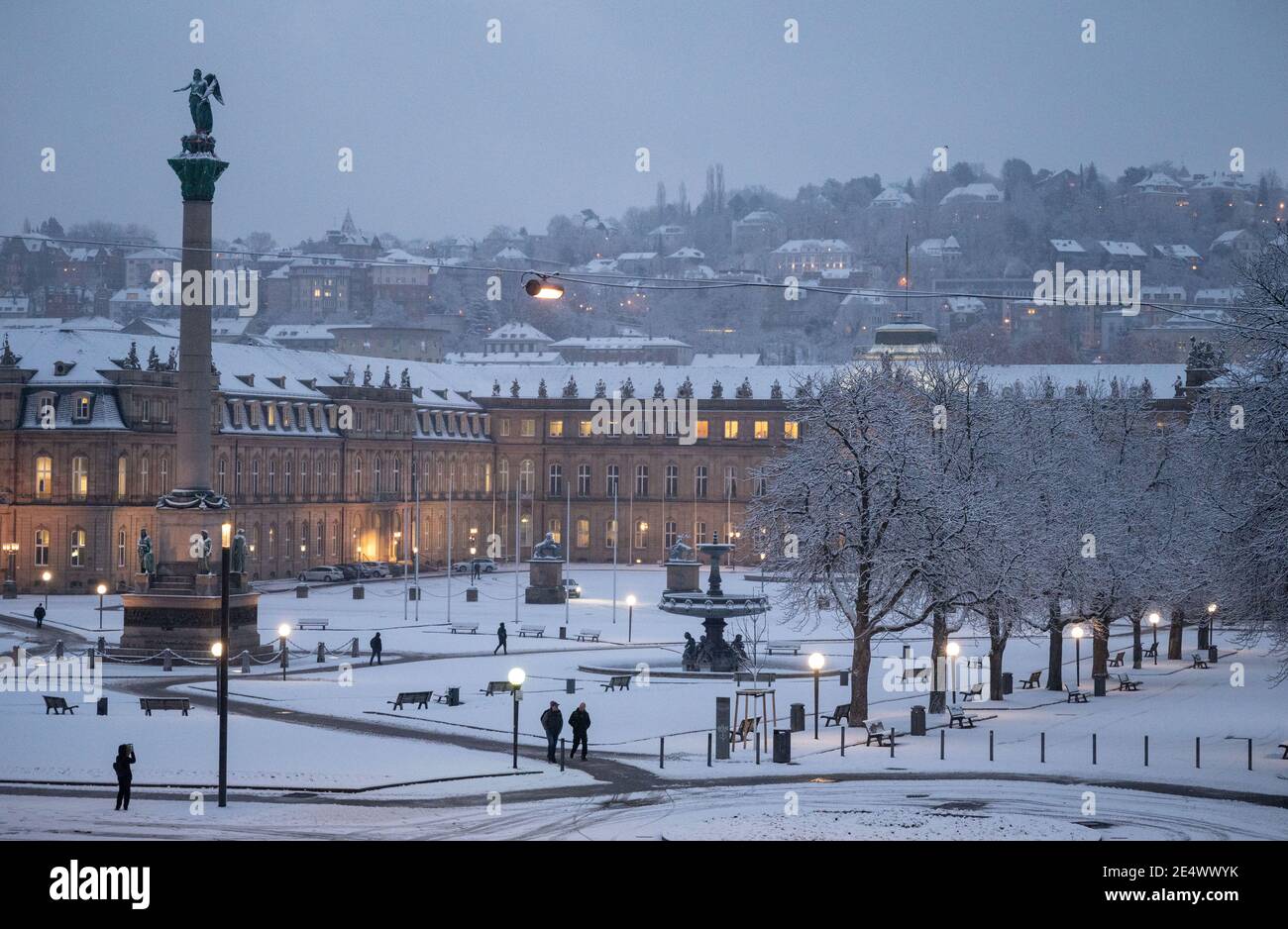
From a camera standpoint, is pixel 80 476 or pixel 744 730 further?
pixel 80 476

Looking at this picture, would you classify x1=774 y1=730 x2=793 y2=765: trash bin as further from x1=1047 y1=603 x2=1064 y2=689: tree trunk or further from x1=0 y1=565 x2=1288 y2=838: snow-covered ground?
x1=1047 y1=603 x2=1064 y2=689: tree trunk

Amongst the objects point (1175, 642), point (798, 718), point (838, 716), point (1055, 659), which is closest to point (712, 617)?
point (1055, 659)

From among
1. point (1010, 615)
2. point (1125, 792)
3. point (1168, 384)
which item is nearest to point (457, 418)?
point (1168, 384)

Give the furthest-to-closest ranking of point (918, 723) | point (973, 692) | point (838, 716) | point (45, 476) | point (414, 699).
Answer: point (45, 476) < point (973, 692) < point (414, 699) < point (838, 716) < point (918, 723)

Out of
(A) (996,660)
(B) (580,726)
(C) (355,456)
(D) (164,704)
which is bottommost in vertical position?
(D) (164,704)

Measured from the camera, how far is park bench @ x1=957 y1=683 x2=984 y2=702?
52562mm

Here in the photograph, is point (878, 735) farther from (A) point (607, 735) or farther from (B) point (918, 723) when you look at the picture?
(A) point (607, 735)

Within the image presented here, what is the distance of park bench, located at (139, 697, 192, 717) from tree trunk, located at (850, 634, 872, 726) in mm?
16681

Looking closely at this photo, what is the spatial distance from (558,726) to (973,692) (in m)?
18.6

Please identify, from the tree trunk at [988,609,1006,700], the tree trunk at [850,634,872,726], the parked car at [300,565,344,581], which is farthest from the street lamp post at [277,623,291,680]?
the parked car at [300,565,344,581]

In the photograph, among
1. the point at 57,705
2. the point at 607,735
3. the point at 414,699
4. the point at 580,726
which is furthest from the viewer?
the point at 414,699

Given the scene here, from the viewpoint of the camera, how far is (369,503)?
112250 millimetres

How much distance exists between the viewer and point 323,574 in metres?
99.7
